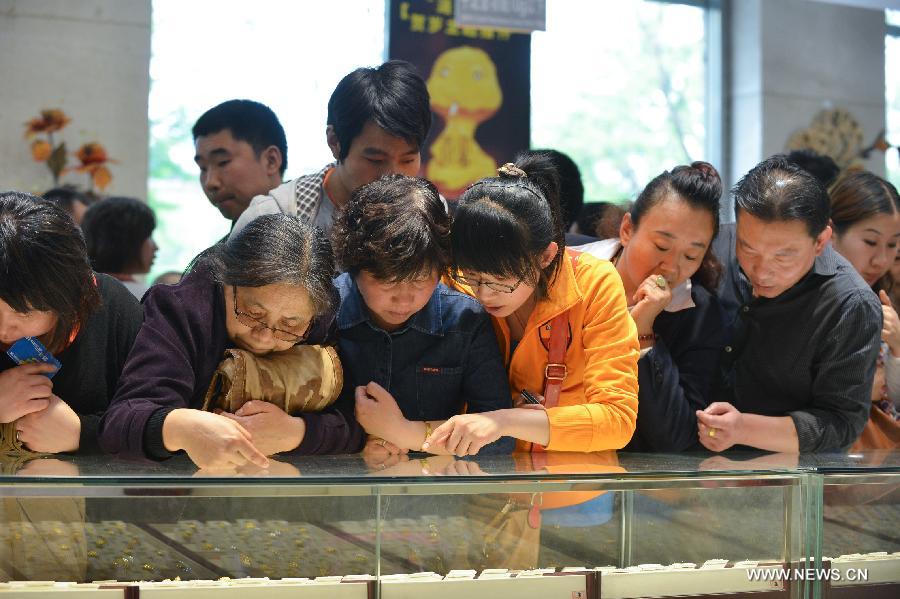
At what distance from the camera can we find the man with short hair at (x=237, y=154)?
3422 mm

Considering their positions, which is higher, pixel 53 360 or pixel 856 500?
pixel 53 360

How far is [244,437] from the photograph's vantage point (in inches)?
66.9

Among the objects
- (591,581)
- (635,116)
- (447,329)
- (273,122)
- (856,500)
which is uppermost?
(635,116)

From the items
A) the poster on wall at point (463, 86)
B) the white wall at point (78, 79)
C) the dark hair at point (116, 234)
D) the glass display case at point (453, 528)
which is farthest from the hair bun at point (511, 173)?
the white wall at point (78, 79)

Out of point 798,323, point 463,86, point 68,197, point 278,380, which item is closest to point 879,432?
point 798,323

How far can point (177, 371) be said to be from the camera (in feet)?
6.28

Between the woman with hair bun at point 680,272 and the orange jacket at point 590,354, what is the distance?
0.57 feet

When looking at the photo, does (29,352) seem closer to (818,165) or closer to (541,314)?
(541,314)

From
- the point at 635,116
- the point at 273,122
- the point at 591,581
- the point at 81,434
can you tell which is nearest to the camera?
the point at 591,581

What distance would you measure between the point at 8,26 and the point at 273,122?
2837 millimetres

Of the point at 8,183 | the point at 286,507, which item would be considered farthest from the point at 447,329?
the point at 8,183

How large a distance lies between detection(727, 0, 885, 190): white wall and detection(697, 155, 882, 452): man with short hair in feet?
15.6

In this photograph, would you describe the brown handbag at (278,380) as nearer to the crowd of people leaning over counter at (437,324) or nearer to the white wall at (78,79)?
the crowd of people leaning over counter at (437,324)

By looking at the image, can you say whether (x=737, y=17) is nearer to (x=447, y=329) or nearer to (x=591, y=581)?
(x=447, y=329)
